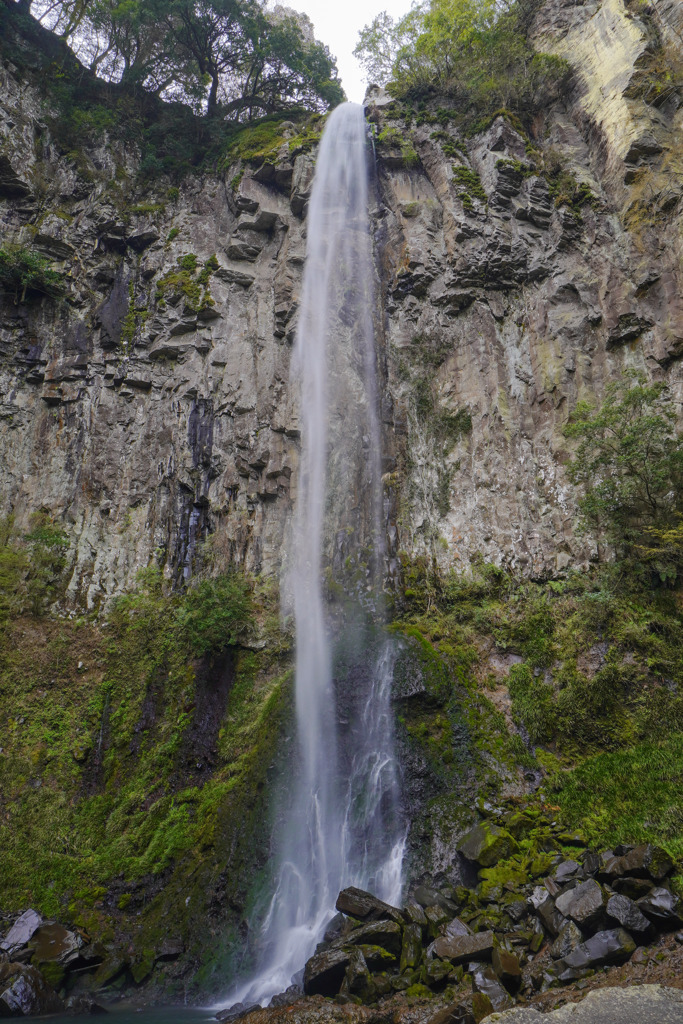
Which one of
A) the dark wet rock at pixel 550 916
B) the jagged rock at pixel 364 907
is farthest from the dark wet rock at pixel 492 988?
the jagged rock at pixel 364 907

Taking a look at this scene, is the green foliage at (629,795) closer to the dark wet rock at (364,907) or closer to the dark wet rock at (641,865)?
the dark wet rock at (641,865)

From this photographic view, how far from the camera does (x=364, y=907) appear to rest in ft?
25.5

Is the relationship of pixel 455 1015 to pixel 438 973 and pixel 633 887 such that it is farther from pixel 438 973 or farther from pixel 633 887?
pixel 633 887

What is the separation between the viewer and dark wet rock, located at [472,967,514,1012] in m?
5.71

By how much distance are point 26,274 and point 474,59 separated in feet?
44.8

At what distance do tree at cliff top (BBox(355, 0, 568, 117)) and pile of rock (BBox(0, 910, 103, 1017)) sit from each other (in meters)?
20.2

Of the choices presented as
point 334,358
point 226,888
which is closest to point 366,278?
point 334,358

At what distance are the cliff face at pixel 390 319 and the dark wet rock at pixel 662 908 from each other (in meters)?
5.82

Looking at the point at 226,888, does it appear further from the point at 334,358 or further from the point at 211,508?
the point at 334,358

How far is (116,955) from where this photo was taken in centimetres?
909

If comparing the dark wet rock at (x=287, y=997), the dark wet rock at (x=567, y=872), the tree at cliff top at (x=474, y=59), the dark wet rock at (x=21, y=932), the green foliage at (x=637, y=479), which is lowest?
the dark wet rock at (x=287, y=997)

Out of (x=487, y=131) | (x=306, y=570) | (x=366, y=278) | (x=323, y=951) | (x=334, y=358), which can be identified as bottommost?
(x=323, y=951)

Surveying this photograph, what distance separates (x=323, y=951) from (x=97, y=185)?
19.9 m

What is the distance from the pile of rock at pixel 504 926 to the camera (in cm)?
593
